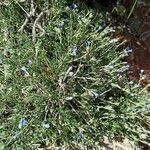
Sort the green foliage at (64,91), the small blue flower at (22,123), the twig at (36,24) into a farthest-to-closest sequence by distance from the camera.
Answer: the twig at (36,24)
the green foliage at (64,91)
the small blue flower at (22,123)

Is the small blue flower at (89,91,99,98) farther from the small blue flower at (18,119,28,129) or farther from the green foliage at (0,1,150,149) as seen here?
the small blue flower at (18,119,28,129)

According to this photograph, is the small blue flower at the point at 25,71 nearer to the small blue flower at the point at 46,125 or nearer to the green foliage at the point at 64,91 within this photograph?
the green foliage at the point at 64,91

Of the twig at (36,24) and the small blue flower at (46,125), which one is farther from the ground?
the twig at (36,24)

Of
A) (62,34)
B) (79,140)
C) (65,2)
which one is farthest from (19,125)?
(65,2)

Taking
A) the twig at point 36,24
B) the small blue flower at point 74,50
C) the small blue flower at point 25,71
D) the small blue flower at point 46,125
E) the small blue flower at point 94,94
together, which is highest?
the twig at point 36,24

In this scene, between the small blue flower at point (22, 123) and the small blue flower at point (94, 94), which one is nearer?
the small blue flower at point (22, 123)

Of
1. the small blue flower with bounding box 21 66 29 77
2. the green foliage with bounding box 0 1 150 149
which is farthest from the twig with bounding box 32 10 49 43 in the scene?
the small blue flower with bounding box 21 66 29 77

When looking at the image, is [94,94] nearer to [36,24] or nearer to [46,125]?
[46,125]

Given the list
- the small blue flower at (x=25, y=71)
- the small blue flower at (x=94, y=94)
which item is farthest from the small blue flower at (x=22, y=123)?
the small blue flower at (x=94, y=94)
